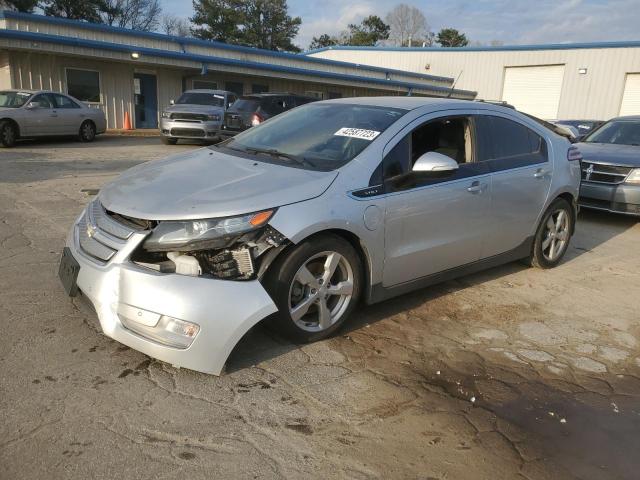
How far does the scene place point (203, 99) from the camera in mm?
17281

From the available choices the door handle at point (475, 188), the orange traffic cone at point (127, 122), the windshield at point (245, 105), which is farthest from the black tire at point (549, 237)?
the orange traffic cone at point (127, 122)

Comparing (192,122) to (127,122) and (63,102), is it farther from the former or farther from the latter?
(127,122)

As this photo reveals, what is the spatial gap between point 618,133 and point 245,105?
30.2 feet

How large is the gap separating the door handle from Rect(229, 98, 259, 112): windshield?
1097 centimetres

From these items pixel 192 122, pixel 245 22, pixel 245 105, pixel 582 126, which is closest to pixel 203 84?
pixel 192 122

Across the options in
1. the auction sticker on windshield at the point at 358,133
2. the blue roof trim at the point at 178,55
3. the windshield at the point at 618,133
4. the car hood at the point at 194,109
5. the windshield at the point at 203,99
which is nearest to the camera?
the auction sticker on windshield at the point at 358,133

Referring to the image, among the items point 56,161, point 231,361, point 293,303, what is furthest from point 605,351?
point 56,161

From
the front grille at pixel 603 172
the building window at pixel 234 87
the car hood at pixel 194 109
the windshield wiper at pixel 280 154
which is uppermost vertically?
the building window at pixel 234 87

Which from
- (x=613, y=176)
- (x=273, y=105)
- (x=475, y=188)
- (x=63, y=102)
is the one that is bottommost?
(x=613, y=176)

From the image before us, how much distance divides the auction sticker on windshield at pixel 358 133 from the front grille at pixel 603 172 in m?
5.54

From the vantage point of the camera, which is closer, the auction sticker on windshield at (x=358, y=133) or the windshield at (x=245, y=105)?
the auction sticker on windshield at (x=358, y=133)

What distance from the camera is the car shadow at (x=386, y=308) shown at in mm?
3514

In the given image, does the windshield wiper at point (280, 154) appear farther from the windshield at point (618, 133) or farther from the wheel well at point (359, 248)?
the windshield at point (618, 133)

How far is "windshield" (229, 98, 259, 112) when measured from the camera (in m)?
14.7
